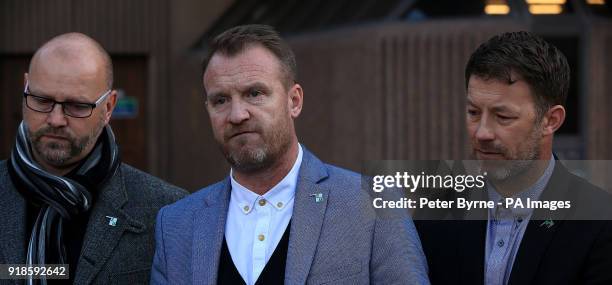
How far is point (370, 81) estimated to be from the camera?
29.4 feet

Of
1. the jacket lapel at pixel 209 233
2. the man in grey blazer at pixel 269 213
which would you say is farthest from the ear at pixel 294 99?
the jacket lapel at pixel 209 233

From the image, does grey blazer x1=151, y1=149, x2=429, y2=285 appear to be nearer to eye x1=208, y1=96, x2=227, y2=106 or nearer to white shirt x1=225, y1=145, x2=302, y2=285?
white shirt x1=225, y1=145, x2=302, y2=285

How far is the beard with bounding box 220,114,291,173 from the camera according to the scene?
307 cm

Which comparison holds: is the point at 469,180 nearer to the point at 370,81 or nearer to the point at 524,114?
the point at 524,114

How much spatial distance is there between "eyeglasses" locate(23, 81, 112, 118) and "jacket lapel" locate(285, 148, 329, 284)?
838 mm

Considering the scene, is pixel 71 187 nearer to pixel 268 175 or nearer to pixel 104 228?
pixel 104 228

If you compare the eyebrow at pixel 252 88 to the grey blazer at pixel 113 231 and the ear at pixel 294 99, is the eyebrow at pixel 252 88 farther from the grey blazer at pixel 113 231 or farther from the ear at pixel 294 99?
the grey blazer at pixel 113 231

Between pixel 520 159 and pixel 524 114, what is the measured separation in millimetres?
143

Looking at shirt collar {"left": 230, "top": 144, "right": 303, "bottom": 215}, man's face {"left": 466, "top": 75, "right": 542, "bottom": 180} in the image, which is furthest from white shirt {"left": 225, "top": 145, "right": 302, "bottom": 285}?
man's face {"left": 466, "top": 75, "right": 542, "bottom": 180}

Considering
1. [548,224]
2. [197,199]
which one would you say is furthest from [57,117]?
[548,224]

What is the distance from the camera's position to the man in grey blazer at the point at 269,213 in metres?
3.06

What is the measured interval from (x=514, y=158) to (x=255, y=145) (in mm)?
807

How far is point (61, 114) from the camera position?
3.48 m

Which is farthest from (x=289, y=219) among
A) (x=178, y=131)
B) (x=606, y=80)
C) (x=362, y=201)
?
(x=178, y=131)
